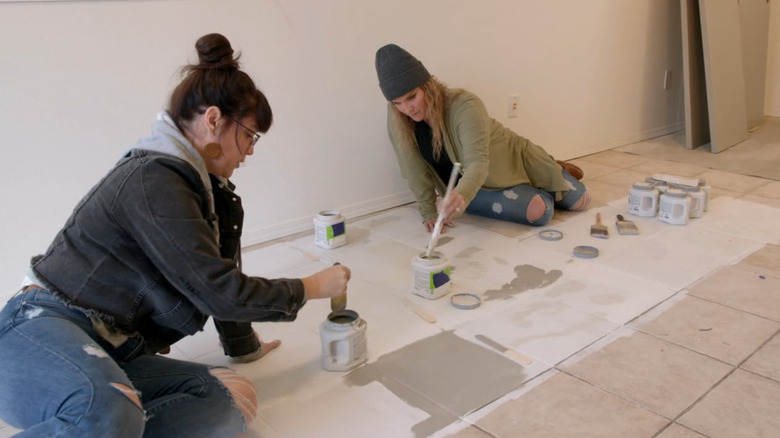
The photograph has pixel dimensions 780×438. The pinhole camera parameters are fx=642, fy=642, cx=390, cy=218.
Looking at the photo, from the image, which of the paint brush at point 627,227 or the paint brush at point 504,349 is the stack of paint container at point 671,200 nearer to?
the paint brush at point 627,227

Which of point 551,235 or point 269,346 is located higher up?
point 269,346

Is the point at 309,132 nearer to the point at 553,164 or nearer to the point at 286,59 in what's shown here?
the point at 286,59

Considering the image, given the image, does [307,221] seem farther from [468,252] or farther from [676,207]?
[676,207]

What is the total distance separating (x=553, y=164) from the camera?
2779mm

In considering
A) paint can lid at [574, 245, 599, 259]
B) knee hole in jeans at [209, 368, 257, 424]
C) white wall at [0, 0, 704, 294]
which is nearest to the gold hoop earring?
knee hole in jeans at [209, 368, 257, 424]

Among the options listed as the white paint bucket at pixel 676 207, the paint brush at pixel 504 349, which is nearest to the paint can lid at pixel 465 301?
the paint brush at pixel 504 349

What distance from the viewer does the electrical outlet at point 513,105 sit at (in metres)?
3.37

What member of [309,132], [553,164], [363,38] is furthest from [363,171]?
[553,164]

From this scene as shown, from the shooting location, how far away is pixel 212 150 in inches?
50.2

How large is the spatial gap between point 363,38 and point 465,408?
5.58 ft

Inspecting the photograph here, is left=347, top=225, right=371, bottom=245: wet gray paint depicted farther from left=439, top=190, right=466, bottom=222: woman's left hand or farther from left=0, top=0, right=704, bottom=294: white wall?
left=439, top=190, right=466, bottom=222: woman's left hand

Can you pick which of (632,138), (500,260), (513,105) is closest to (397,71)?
(500,260)

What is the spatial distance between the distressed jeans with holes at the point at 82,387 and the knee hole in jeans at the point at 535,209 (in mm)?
1627

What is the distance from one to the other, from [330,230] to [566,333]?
99 cm
